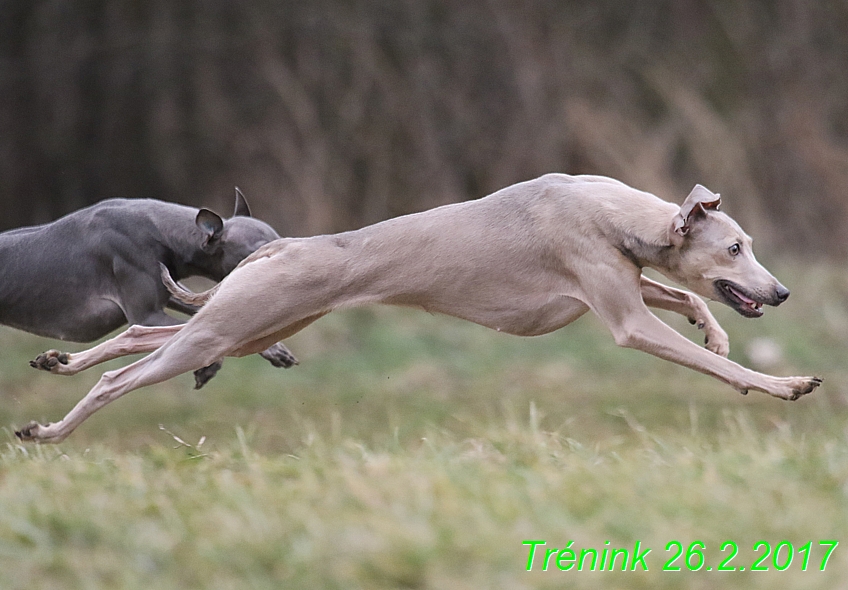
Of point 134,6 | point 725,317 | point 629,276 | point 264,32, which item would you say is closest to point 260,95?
point 264,32

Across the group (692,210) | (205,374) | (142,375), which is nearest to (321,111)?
(205,374)

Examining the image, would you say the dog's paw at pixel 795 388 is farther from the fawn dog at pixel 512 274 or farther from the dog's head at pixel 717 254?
the dog's head at pixel 717 254

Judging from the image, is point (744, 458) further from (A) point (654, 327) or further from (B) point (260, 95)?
(B) point (260, 95)

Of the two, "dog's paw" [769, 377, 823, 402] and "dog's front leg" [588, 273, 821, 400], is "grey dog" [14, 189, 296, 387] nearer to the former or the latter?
"dog's front leg" [588, 273, 821, 400]

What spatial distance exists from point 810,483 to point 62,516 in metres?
2.68

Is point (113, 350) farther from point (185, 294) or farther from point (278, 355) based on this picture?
point (278, 355)

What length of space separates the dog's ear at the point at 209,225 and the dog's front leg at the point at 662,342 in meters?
2.01

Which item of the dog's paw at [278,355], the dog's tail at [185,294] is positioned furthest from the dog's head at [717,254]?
the dog's tail at [185,294]

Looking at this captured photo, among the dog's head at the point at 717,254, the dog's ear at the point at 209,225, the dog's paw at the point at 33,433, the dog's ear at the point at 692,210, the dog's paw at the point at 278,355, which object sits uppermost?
the dog's ear at the point at 692,210

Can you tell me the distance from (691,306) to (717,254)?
0.53m

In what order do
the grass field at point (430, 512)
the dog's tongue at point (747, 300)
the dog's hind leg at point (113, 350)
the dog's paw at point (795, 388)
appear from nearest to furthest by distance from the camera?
1. the grass field at point (430, 512)
2. the dog's paw at point (795, 388)
3. the dog's tongue at point (747, 300)
4. the dog's hind leg at point (113, 350)

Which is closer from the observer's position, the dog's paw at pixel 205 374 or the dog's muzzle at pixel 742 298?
the dog's muzzle at pixel 742 298

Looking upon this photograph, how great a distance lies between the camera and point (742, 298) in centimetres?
539

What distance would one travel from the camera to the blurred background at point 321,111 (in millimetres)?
14484
